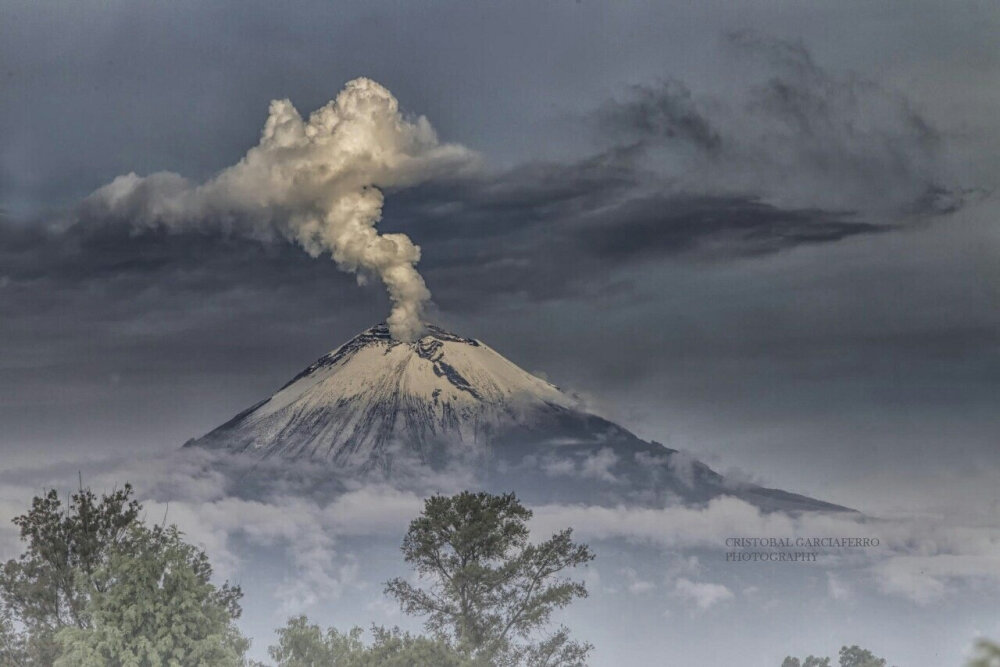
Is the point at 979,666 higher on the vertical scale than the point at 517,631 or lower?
lower

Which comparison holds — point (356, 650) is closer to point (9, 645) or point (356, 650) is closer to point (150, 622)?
point (9, 645)

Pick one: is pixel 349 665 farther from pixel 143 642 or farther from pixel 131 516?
pixel 143 642

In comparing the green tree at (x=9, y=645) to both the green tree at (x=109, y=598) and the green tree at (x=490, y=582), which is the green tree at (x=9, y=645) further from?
the green tree at (x=490, y=582)

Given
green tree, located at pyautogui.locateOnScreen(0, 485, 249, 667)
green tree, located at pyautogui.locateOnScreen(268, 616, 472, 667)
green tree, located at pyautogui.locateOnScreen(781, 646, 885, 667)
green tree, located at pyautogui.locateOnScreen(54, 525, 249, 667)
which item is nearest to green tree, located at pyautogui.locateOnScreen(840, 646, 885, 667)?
green tree, located at pyautogui.locateOnScreen(781, 646, 885, 667)

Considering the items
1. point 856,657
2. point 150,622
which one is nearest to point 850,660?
point 856,657

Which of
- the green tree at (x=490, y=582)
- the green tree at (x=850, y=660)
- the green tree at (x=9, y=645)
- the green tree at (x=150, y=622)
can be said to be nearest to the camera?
the green tree at (x=150, y=622)

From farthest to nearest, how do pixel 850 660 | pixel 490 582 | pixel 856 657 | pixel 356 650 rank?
pixel 850 660
pixel 856 657
pixel 356 650
pixel 490 582

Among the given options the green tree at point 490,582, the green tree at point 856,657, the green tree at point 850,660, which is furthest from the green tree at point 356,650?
the green tree at point 856,657

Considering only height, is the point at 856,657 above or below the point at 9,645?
above

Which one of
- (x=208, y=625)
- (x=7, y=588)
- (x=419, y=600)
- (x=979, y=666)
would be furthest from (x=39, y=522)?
(x=979, y=666)
